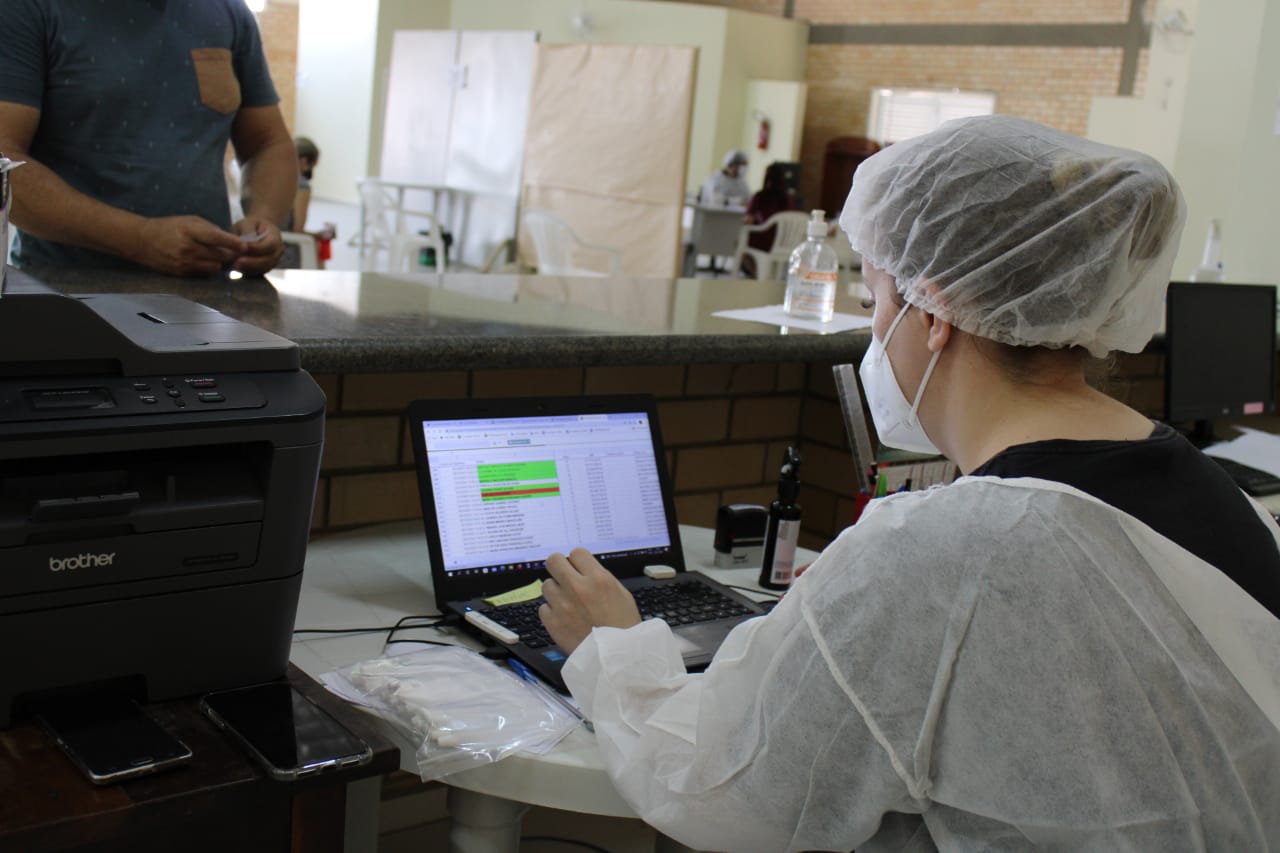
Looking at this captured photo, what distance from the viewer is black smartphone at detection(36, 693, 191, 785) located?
39.6 inches

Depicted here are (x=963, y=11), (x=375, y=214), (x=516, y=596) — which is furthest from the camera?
(x=963, y=11)

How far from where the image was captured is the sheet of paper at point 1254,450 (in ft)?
9.15

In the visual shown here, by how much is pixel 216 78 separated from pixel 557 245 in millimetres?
5406

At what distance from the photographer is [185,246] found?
1.91 m

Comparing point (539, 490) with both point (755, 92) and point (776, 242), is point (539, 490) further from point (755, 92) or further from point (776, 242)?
point (755, 92)

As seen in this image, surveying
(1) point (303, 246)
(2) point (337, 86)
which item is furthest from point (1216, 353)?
(2) point (337, 86)

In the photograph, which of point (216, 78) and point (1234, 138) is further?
point (1234, 138)

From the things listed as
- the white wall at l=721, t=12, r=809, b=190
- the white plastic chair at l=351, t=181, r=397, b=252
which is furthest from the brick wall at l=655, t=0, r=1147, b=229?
the white plastic chair at l=351, t=181, r=397, b=252

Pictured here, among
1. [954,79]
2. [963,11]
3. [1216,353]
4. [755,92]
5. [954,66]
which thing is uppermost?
[963,11]

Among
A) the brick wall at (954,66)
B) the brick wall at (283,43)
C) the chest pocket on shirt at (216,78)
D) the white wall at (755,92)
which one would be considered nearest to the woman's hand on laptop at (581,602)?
the chest pocket on shirt at (216,78)

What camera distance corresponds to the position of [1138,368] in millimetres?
3135

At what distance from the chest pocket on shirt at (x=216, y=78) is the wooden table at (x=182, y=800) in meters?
1.43

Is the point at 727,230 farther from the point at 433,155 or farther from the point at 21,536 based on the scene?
the point at 21,536

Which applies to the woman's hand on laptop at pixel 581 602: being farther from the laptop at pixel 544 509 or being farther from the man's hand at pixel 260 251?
the man's hand at pixel 260 251
